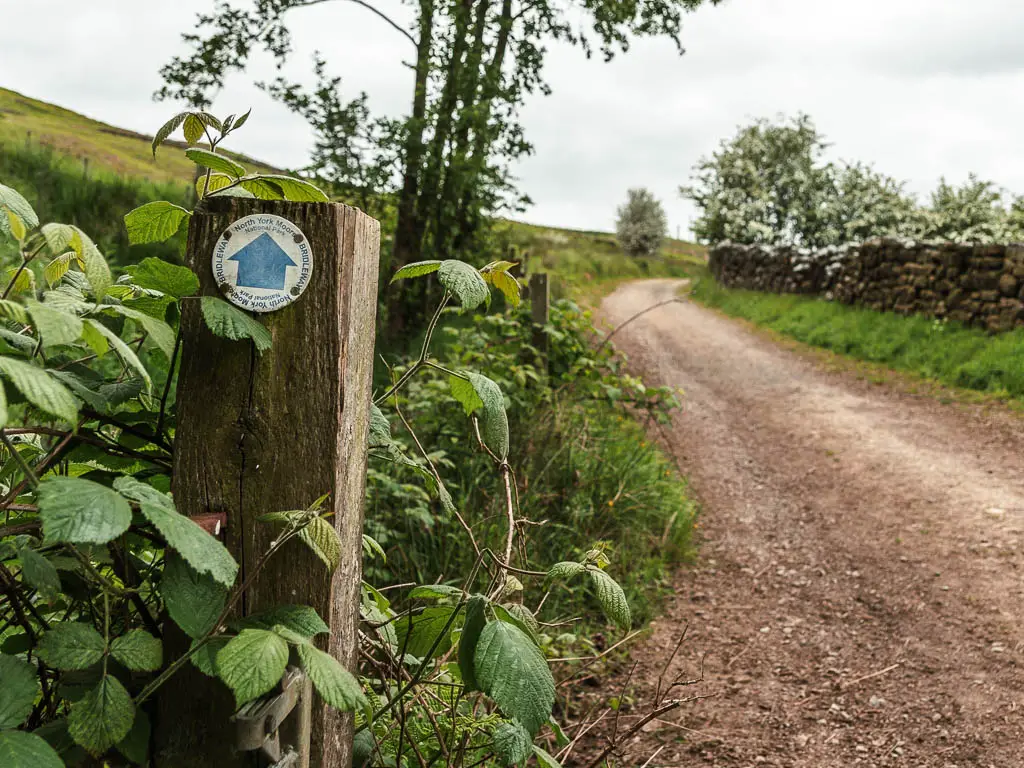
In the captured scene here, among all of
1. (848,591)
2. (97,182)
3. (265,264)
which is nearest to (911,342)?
(848,591)

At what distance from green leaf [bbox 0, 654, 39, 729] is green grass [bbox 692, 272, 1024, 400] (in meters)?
9.11

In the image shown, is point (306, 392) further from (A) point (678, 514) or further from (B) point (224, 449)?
(A) point (678, 514)

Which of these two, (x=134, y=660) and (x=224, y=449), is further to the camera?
(x=224, y=449)

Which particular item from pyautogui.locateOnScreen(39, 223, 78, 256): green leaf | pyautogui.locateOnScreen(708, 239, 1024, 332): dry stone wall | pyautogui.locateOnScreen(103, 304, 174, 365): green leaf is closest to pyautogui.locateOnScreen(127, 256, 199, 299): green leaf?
pyautogui.locateOnScreen(103, 304, 174, 365): green leaf

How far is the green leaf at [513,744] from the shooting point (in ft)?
4.92

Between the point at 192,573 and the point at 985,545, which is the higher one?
the point at 192,573

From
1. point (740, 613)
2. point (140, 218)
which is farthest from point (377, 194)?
point (140, 218)

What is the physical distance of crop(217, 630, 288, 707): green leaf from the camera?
42.8 inches

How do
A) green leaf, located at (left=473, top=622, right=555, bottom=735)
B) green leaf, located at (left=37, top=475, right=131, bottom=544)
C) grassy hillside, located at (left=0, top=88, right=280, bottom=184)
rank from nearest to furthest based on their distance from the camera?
green leaf, located at (left=37, top=475, right=131, bottom=544) < green leaf, located at (left=473, top=622, right=555, bottom=735) < grassy hillside, located at (left=0, top=88, right=280, bottom=184)

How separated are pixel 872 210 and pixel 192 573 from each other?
20.9 m

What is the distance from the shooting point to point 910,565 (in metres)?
4.93

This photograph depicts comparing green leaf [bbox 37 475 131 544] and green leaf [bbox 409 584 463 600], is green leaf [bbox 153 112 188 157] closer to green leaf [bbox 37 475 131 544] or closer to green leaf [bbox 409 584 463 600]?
green leaf [bbox 37 475 131 544]

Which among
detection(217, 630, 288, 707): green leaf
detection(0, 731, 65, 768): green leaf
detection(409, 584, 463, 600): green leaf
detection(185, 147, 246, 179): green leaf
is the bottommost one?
detection(409, 584, 463, 600): green leaf

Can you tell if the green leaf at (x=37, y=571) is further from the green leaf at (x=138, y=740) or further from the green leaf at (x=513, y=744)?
the green leaf at (x=513, y=744)
